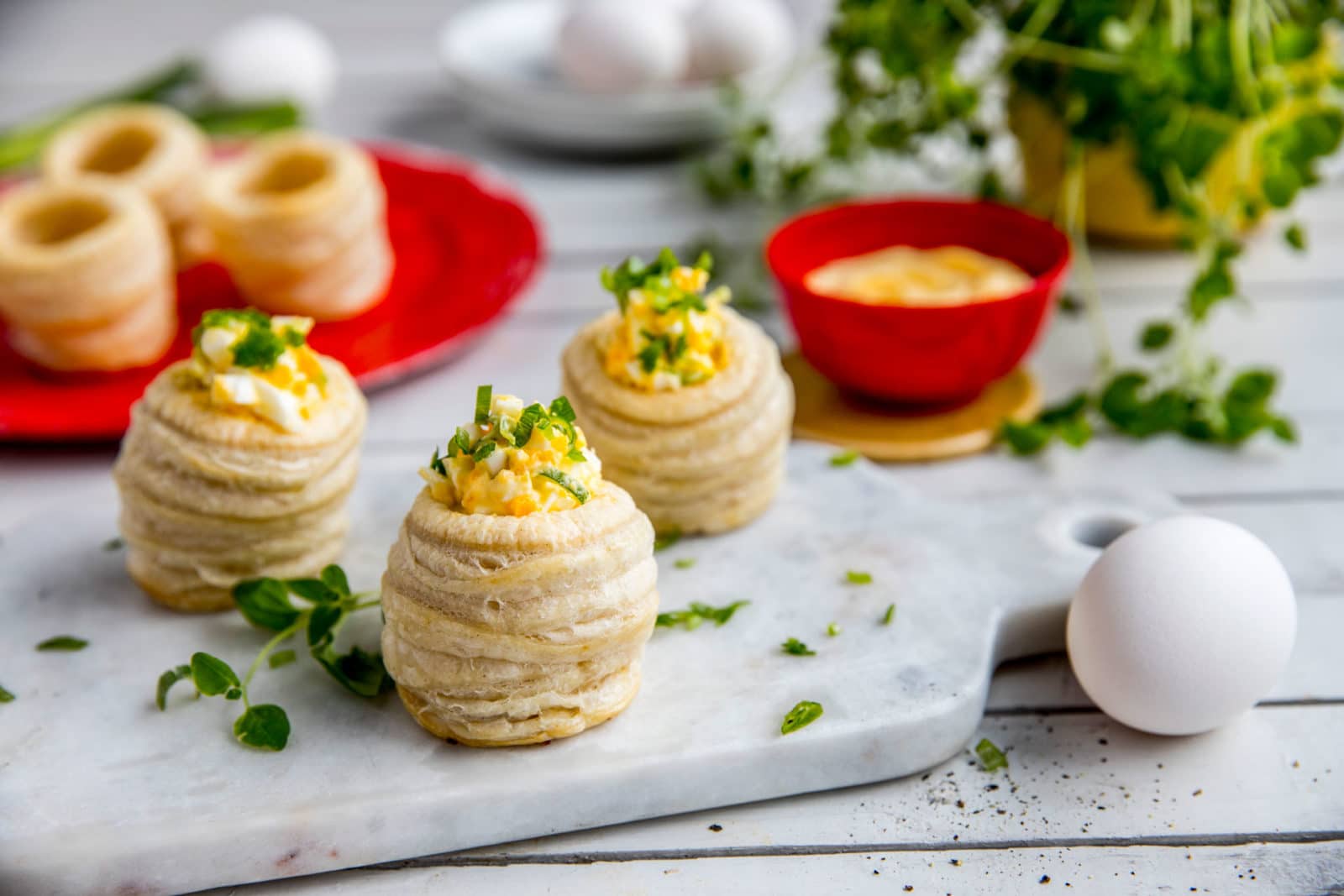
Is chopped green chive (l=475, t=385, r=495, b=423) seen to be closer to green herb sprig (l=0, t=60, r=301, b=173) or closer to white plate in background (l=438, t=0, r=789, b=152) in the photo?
white plate in background (l=438, t=0, r=789, b=152)

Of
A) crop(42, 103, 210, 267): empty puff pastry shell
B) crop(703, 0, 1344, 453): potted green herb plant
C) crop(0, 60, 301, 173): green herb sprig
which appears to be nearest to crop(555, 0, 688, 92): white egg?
crop(703, 0, 1344, 453): potted green herb plant

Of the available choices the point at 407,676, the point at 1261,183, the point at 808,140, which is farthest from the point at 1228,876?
the point at 808,140

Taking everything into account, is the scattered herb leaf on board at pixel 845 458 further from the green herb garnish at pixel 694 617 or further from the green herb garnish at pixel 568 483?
the green herb garnish at pixel 568 483

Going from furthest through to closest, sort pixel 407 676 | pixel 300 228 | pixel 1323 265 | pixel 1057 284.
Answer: pixel 1323 265
pixel 300 228
pixel 1057 284
pixel 407 676

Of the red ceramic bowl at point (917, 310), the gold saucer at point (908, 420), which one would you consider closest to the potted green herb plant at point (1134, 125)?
the gold saucer at point (908, 420)

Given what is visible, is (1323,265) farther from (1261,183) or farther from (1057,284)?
(1057,284)

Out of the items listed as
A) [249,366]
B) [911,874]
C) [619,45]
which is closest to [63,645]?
[249,366]
